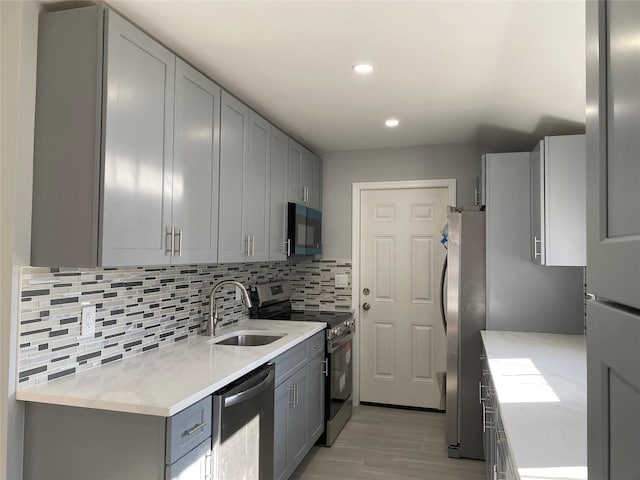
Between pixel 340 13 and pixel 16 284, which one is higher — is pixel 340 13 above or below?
above

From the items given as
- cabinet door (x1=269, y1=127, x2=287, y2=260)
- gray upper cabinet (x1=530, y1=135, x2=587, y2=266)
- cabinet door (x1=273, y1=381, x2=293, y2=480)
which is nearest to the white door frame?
cabinet door (x1=269, y1=127, x2=287, y2=260)

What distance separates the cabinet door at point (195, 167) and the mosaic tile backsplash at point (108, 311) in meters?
0.32

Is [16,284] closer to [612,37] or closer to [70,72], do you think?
[70,72]

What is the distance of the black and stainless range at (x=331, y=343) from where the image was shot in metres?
3.48

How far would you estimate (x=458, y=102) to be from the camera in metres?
2.94

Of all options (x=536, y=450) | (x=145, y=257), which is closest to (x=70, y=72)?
(x=145, y=257)

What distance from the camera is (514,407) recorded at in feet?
5.66

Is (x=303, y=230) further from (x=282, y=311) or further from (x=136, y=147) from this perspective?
(x=136, y=147)

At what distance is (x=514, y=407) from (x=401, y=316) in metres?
2.53

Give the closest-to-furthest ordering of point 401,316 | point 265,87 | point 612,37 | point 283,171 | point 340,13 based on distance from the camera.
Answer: point 612,37 < point 340,13 < point 265,87 < point 283,171 < point 401,316

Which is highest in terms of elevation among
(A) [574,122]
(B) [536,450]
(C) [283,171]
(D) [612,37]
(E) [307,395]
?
(A) [574,122]

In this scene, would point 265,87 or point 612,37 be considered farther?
point 265,87

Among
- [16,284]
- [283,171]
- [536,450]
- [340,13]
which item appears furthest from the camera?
[283,171]

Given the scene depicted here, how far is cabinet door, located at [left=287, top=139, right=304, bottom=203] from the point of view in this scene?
3.63m
